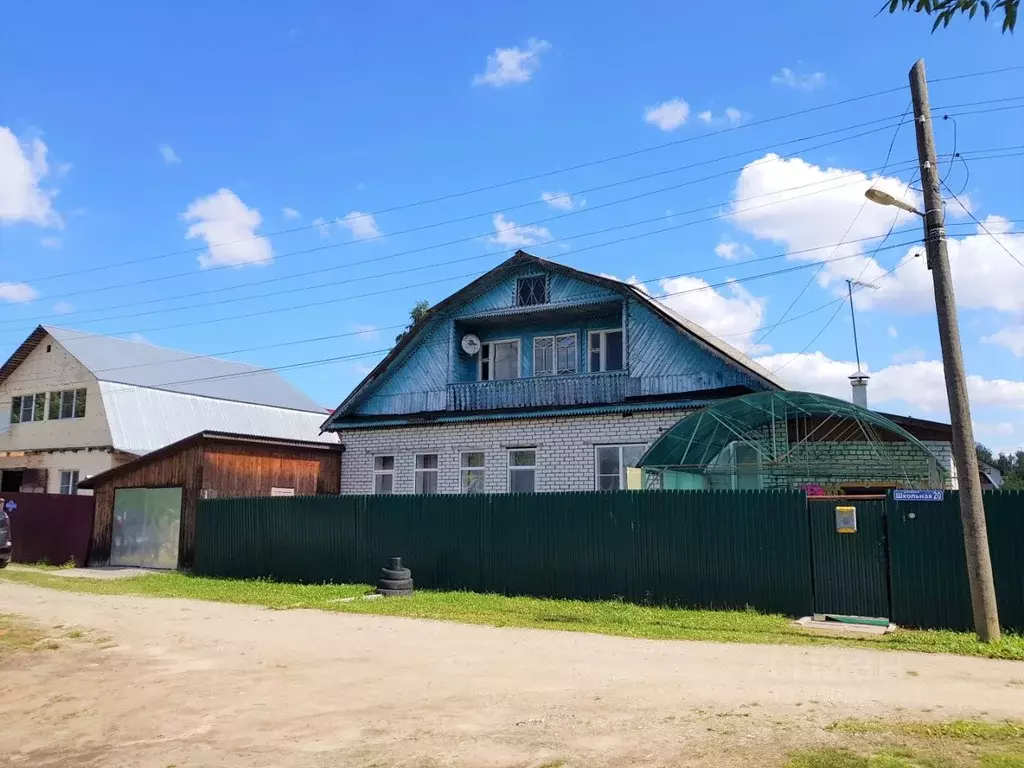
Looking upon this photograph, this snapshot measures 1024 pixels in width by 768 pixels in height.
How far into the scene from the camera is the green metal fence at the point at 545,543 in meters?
13.0

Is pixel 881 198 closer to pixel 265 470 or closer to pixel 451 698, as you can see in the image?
pixel 451 698

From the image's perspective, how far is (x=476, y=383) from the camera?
21500 millimetres

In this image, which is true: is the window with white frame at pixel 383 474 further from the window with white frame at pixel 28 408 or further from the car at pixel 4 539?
the window with white frame at pixel 28 408

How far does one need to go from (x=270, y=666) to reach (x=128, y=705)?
1.89 meters

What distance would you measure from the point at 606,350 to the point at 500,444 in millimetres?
3394

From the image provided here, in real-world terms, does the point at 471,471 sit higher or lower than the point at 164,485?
higher

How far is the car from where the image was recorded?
23.0m

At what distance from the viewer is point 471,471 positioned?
842 inches

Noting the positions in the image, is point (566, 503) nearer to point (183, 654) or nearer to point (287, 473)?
point (183, 654)

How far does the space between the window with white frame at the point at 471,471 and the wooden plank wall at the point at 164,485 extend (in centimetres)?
623

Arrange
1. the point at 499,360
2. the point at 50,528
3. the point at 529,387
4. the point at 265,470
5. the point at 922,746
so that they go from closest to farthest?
the point at 922,746 < the point at 529,387 < the point at 265,470 < the point at 499,360 < the point at 50,528

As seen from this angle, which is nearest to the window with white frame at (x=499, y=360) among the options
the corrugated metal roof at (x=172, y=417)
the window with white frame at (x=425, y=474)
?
the window with white frame at (x=425, y=474)

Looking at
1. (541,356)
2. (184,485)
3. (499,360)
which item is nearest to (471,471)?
(499,360)

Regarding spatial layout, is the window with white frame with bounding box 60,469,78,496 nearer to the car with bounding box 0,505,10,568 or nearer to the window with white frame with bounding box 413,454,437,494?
the car with bounding box 0,505,10,568
